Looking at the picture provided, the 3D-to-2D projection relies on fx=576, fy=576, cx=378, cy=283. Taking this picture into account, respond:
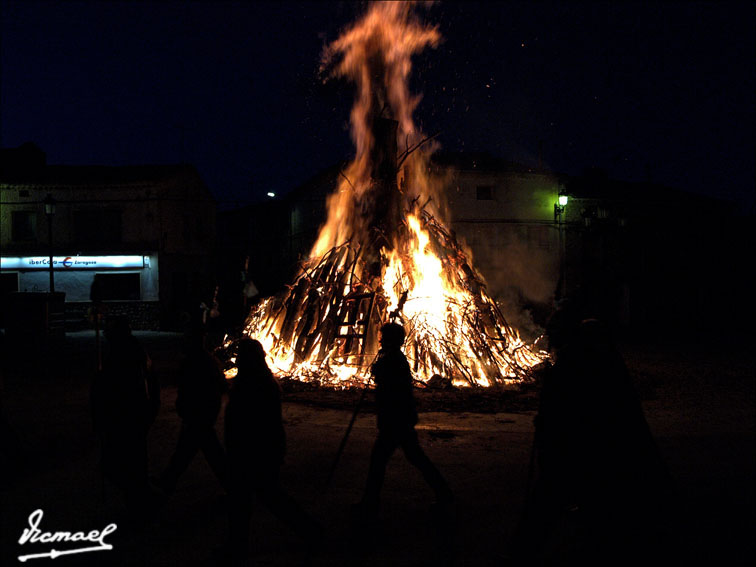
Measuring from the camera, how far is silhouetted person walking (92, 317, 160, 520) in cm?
450

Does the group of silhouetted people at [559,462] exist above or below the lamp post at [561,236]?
below

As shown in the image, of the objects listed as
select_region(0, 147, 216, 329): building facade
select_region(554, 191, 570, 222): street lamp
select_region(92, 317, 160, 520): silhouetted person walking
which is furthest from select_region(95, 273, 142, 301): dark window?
select_region(92, 317, 160, 520): silhouetted person walking

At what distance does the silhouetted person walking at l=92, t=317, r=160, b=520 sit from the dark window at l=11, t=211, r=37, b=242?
89.4 ft

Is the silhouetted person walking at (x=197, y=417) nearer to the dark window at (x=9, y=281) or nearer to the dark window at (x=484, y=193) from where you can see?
the dark window at (x=484, y=193)

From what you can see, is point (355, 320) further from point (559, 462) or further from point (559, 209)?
point (559, 209)

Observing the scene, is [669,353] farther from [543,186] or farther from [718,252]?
[718,252]

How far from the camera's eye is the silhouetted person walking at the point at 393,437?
4.48 metres

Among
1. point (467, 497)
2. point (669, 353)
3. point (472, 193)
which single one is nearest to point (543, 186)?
point (472, 193)

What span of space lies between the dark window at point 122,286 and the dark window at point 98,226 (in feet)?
5.80

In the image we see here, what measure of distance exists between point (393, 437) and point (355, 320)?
21.3ft

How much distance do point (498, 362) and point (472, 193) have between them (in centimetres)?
1815

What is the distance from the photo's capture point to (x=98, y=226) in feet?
91.6

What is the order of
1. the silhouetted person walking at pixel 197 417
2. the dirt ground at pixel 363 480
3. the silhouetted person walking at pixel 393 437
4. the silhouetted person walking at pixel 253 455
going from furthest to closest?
the silhouetted person walking at pixel 197 417
the silhouetted person walking at pixel 393 437
the dirt ground at pixel 363 480
the silhouetted person walking at pixel 253 455

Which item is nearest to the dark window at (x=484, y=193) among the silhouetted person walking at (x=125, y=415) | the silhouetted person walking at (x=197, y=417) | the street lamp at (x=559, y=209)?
the street lamp at (x=559, y=209)
